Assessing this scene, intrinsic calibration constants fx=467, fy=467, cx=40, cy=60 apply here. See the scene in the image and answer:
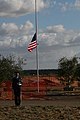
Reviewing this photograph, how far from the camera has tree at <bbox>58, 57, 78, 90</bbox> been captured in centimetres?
5372

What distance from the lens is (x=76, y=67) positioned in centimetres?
5375

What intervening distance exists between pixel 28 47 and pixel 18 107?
1494 cm

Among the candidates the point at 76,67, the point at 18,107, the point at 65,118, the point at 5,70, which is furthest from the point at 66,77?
the point at 65,118

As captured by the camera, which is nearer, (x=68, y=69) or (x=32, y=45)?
(x=32, y=45)

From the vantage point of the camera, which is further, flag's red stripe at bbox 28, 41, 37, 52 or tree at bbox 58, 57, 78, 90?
tree at bbox 58, 57, 78, 90

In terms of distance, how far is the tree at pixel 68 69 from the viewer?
2115 inches

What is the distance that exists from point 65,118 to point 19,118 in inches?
75.4

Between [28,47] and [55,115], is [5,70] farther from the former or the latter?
[55,115]

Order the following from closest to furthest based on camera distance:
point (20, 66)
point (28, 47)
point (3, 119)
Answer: point (3, 119)
point (28, 47)
point (20, 66)

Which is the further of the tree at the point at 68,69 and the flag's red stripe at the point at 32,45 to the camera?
the tree at the point at 68,69

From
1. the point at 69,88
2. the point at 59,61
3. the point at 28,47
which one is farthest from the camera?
the point at 59,61

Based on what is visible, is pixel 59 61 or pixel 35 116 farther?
pixel 59 61

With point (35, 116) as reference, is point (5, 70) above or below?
above

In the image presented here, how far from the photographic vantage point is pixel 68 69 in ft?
178
